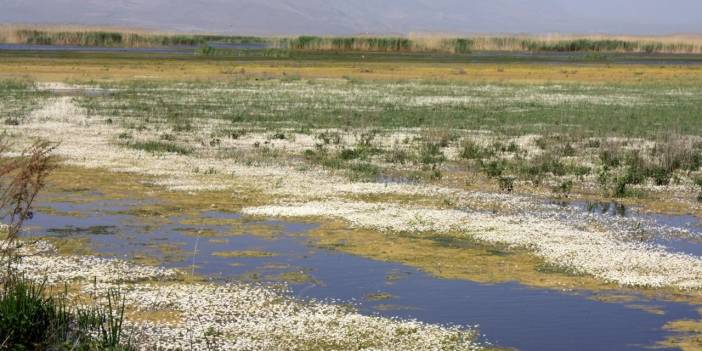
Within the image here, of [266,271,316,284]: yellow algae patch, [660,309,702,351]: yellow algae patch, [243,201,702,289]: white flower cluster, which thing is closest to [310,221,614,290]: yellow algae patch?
[243,201,702,289]: white flower cluster

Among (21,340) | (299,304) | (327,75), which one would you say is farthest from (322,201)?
(327,75)

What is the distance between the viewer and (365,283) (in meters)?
15.4

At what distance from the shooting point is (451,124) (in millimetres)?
38219

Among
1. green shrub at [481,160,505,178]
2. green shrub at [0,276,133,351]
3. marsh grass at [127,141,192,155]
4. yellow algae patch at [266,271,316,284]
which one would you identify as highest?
green shrub at [0,276,133,351]

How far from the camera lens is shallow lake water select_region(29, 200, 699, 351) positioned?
1321 centimetres

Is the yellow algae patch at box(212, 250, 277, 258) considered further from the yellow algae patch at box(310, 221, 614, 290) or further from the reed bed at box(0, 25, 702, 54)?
the reed bed at box(0, 25, 702, 54)

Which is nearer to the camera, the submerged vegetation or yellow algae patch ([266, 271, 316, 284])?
the submerged vegetation

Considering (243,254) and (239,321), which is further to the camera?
(243,254)

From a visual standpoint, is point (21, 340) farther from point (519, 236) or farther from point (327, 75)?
point (327, 75)

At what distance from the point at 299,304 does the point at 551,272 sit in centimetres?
449

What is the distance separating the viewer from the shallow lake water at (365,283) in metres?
13.2

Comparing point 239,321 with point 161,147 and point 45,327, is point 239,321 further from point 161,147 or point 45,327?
point 161,147

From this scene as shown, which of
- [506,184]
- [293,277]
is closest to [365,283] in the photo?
[293,277]

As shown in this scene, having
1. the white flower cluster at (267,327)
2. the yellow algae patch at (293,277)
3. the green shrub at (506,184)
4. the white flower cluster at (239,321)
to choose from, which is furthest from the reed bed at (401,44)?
the white flower cluster at (267,327)
